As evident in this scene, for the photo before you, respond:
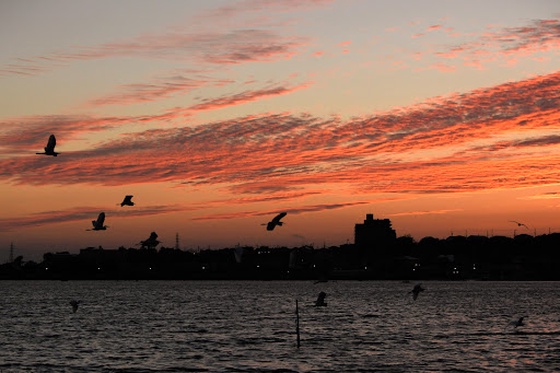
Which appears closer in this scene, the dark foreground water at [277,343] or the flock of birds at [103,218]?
the flock of birds at [103,218]

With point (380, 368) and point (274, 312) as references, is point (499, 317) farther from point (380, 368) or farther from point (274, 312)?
point (380, 368)

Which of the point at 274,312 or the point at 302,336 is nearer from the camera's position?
the point at 302,336

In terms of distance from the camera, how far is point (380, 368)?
2813 inches

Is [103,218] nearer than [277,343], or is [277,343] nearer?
[103,218]

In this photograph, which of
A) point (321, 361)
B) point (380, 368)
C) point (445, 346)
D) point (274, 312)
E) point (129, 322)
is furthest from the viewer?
point (274, 312)

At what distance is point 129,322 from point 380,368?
64.7 meters

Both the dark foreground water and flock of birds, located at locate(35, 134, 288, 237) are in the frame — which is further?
the dark foreground water

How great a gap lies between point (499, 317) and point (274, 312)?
122ft

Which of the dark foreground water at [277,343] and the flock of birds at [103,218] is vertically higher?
the flock of birds at [103,218]

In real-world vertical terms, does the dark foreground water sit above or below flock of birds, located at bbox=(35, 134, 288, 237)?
below

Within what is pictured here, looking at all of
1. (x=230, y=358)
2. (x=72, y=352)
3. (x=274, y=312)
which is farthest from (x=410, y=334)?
(x=274, y=312)

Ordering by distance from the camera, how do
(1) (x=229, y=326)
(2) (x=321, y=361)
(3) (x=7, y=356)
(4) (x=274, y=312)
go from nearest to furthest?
(2) (x=321, y=361) < (3) (x=7, y=356) < (1) (x=229, y=326) < (4) (x=274, y=312)

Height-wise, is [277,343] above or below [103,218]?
below

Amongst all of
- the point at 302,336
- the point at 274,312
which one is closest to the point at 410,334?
the point at 302,336
